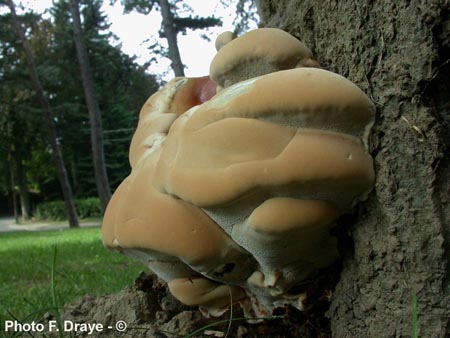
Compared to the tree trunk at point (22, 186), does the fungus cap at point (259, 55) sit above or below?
above

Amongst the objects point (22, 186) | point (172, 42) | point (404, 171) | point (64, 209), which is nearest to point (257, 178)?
point (404, 171)

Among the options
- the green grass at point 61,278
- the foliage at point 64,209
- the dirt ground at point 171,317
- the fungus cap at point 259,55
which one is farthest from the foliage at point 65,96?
the fungus cap at point 259,55

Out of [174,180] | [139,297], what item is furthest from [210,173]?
[139,297]

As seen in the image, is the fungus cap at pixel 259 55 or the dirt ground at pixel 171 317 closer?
the fungus cap at pixel 259 55

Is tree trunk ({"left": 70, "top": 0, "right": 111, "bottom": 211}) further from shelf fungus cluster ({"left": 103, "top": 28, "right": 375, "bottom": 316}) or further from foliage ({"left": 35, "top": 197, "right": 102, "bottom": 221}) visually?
foliage ({"left": 35, "top": 197, "right": 102, "bottom": 221})

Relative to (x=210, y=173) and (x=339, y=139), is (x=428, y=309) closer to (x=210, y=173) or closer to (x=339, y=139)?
(x=339, y=139)

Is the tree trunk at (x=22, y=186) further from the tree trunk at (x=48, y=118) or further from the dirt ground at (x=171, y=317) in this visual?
the dirt ground at (x=171, y=317)

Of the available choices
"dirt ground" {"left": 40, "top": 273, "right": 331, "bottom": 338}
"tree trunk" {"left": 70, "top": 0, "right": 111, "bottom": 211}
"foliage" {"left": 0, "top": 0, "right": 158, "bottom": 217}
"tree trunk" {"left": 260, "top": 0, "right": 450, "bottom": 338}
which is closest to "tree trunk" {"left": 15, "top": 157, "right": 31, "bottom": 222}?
"foliage" {"left": 0, "top": 0, "right": 158, "bottom": 217}
